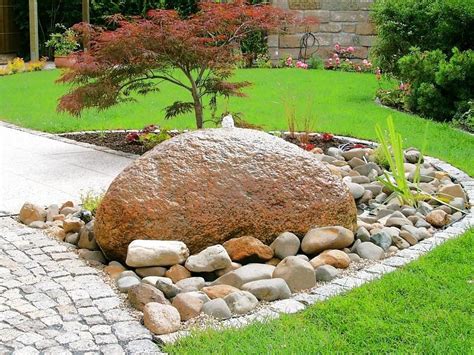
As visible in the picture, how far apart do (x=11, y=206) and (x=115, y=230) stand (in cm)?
157

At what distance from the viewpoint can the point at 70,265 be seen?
4531 mm

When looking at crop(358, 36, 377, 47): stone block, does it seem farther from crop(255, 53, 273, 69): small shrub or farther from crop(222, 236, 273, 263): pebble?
crop(222, 236, 273, 263): pebble

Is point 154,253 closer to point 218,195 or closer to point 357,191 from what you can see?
point 218,195

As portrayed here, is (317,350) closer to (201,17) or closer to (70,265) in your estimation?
(70,265)

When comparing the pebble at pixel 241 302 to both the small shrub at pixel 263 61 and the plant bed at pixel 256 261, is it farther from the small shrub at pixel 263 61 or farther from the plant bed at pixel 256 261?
the small shrub at pixel 263 61

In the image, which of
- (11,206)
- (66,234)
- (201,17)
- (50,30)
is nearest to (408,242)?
(66,234)

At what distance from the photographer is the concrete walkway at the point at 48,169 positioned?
6234 mm

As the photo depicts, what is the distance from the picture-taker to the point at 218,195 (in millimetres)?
4723

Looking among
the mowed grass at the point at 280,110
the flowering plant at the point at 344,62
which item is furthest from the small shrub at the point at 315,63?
the mowed grass at the point at 280,110

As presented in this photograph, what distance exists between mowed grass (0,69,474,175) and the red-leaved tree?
31.0 inches

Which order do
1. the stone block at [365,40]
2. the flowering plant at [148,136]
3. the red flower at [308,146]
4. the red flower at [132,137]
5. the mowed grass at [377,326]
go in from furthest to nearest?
1. the stone block at [365,40]
2. the red flower at [132,137]
3. the flowering plant at [148,136]
4. the red flower at [308,146]
5. the mowed grass at [377,326]

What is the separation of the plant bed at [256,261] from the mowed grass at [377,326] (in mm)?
172

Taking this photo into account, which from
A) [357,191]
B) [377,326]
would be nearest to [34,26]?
[357,191]

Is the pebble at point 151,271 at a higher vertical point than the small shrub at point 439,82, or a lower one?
lower
